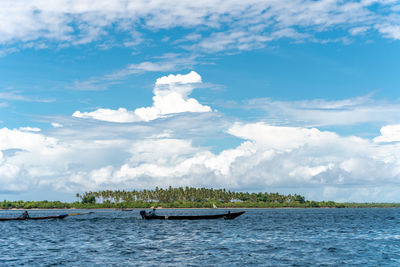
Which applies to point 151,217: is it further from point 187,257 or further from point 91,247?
point 187,257

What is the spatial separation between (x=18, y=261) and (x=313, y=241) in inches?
1426

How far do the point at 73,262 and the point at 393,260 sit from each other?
3116 centimetres

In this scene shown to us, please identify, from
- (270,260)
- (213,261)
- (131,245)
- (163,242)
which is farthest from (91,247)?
(270,260)

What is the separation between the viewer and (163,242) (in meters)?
53.8

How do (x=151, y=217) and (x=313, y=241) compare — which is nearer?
(x=313, y=241)

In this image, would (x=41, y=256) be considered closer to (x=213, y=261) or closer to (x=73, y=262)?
(x=73, y=262)

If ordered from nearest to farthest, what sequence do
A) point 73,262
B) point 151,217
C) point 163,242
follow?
point 73,262
point 163,242
point 151,217

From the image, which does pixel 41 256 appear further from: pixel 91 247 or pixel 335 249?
pixel 335 249

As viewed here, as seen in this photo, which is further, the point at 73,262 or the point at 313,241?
the point at 313,241

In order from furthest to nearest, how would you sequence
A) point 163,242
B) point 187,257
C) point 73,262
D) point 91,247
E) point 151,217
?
point 151,217, point 163,242, point 91,247, point 187,257, point 73,262

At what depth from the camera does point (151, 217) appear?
99.7 metres

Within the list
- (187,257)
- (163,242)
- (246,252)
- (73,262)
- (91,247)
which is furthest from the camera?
(163,242)

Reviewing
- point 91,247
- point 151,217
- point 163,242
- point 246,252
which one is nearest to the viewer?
point 246,252

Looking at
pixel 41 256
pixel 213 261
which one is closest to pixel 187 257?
pixel 213 261
